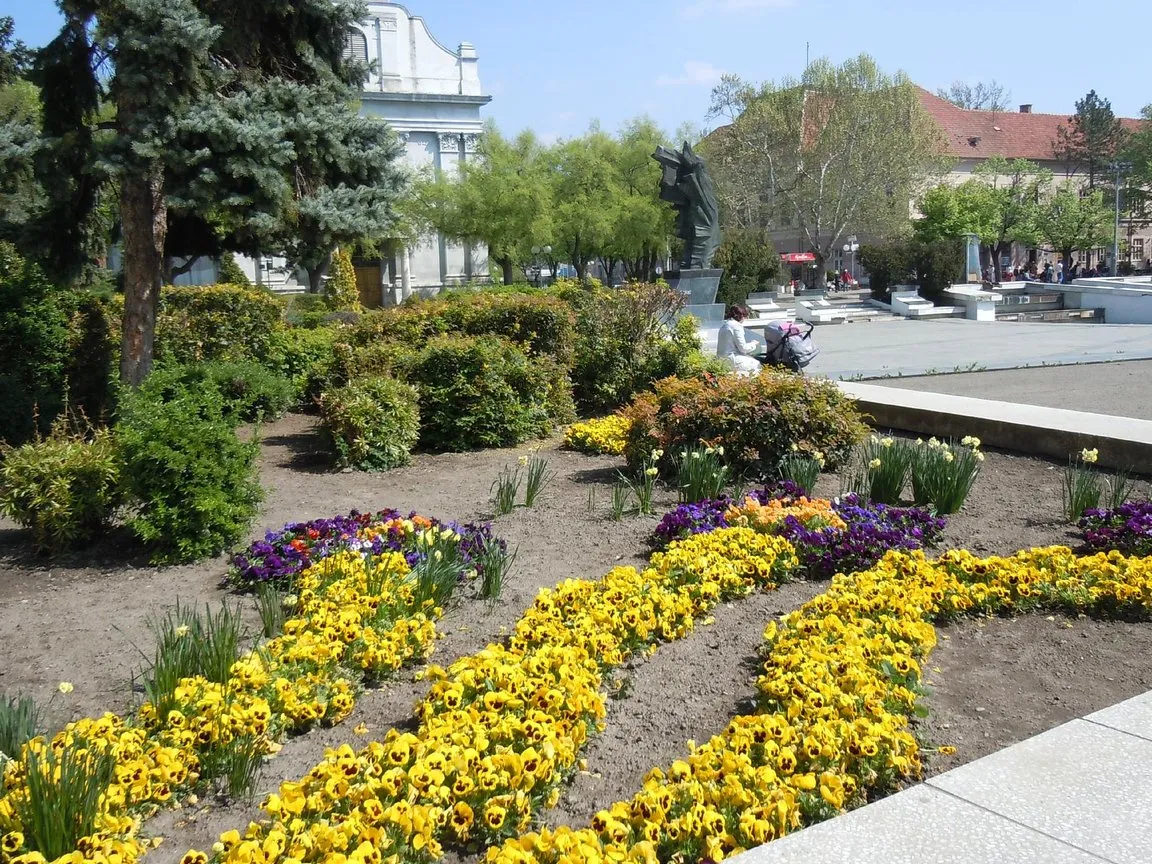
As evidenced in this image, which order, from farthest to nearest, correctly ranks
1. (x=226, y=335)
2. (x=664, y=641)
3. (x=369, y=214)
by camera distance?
(x=226, y=335) < (x=369, y=214) < (x=664, y=641)

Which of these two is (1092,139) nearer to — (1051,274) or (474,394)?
(1051,274)

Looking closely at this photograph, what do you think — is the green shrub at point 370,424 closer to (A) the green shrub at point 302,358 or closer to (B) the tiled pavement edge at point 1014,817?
(A) the green shrub at point 302,358

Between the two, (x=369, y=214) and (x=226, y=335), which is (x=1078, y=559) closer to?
(x=369, y=214)

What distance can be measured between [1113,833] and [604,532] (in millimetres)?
3865

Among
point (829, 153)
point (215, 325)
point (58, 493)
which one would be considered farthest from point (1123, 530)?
point (829, 153)

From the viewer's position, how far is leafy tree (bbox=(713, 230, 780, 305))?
34.4 m

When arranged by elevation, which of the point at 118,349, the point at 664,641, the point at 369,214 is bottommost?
the point at 664,641

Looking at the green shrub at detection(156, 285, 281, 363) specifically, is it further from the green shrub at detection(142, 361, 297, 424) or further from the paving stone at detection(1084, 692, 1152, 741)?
the paving stone at detection(1084, 692, 1152, 741)

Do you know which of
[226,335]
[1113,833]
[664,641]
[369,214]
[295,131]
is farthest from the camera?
[226,335]

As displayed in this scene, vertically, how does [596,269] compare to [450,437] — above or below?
above

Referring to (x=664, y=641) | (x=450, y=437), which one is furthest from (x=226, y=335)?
(x=664, y=641)

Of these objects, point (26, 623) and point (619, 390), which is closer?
point (26, 623)

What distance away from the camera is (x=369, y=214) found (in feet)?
32.1


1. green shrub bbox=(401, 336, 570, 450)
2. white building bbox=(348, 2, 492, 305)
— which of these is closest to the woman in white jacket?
green shrub bbox=(401, 336, 570, 450)
